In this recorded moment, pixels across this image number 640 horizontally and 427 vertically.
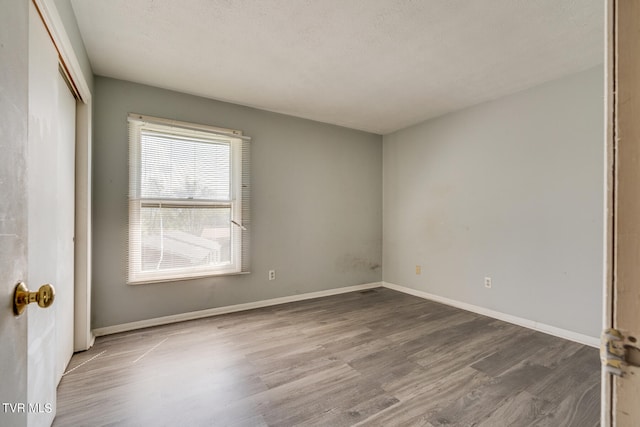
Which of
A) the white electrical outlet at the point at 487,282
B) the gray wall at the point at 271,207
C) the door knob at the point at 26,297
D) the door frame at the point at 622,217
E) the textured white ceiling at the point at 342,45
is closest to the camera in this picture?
the door frame at the point at 622,217

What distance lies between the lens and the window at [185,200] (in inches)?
109

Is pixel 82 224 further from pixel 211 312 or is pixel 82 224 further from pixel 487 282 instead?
pixel 487 282

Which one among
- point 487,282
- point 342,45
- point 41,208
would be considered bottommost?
point 487,282

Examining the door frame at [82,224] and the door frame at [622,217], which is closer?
the door frame at [622,217]

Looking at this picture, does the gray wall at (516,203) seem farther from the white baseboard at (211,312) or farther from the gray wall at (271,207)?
the white baseboard at (211,312)

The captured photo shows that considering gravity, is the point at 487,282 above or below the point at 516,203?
below

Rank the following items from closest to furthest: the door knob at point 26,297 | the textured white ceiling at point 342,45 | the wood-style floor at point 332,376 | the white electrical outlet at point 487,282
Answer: the door knob at point 26,297
the wood-style floor at point 332,376
the textured white ceiling at point 342,45
the white electrical outlet at point 487,282

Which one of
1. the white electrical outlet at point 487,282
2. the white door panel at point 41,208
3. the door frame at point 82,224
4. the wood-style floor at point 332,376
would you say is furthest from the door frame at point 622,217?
the white electrical outlet at point 487,282

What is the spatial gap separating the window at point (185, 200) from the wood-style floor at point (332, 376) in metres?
0.65

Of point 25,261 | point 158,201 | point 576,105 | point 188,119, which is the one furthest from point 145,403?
point 576,105

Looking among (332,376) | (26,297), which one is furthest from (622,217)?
(332,376)

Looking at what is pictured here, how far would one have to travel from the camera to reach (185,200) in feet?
9.77

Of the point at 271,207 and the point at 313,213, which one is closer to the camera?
the point at 271,207

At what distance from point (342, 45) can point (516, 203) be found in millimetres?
2323
